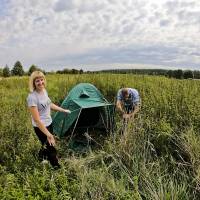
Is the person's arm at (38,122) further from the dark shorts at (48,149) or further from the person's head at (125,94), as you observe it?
the person's head at (125,94)

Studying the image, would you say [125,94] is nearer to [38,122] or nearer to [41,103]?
[41,103]

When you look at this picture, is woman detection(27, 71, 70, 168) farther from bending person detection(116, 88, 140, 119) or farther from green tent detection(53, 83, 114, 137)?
bending person detection(116, 88, 140, 119)

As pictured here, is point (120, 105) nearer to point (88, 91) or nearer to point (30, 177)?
point (88, 91)

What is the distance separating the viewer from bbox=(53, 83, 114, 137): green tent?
8.29m

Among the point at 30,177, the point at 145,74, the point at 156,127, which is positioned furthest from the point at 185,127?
the point at 145,74

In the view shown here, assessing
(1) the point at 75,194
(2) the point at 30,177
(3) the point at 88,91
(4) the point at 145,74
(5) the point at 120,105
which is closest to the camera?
(1) the point at 75,194

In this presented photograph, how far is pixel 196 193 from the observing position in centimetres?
500

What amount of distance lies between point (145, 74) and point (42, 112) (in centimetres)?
874

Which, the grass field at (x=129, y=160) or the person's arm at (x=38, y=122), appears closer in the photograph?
the grass field at (x=129, y=160)

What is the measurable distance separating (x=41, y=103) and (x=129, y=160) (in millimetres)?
1601

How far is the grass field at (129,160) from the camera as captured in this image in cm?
476

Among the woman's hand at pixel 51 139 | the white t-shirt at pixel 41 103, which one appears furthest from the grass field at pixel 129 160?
the white t-shirt at pixel 41 103

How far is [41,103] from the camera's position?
19.6ft

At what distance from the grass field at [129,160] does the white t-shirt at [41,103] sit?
0.71m
